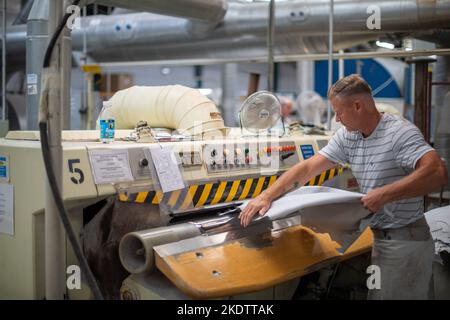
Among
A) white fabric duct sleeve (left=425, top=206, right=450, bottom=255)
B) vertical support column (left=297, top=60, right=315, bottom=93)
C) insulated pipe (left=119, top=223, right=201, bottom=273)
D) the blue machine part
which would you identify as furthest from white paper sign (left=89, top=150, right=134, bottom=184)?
vertical support column (left=297, top=60, right=315, bottom=93)

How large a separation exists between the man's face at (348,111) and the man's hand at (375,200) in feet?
0.96

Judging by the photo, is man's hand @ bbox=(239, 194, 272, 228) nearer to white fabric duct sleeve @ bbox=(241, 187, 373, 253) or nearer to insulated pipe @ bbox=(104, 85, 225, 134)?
white fabric duct sleeve @ bbox=(241, 187, 373, 253)

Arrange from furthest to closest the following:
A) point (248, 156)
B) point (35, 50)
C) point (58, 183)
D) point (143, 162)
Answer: point (35, 50) < point (248, 156) < point (143, 162) < point (58, 183)

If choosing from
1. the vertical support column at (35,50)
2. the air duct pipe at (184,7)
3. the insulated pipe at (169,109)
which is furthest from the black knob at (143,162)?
the air duct pipe at (184,7)

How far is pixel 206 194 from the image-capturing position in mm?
2035

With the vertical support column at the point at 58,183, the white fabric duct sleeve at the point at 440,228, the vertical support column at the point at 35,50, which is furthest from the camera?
the vertical support column at the point at 35,50

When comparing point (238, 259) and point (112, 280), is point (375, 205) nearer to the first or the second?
point (238, 259)

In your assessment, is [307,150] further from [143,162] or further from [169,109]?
[143,162]

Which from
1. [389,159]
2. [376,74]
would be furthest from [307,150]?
[376,74]

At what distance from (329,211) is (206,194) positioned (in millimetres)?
528

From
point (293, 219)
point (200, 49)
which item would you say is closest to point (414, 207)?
point (293, 219)

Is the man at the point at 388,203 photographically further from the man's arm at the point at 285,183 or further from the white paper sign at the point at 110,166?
the white paper sign at the point at 110,166

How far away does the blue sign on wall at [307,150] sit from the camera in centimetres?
247
